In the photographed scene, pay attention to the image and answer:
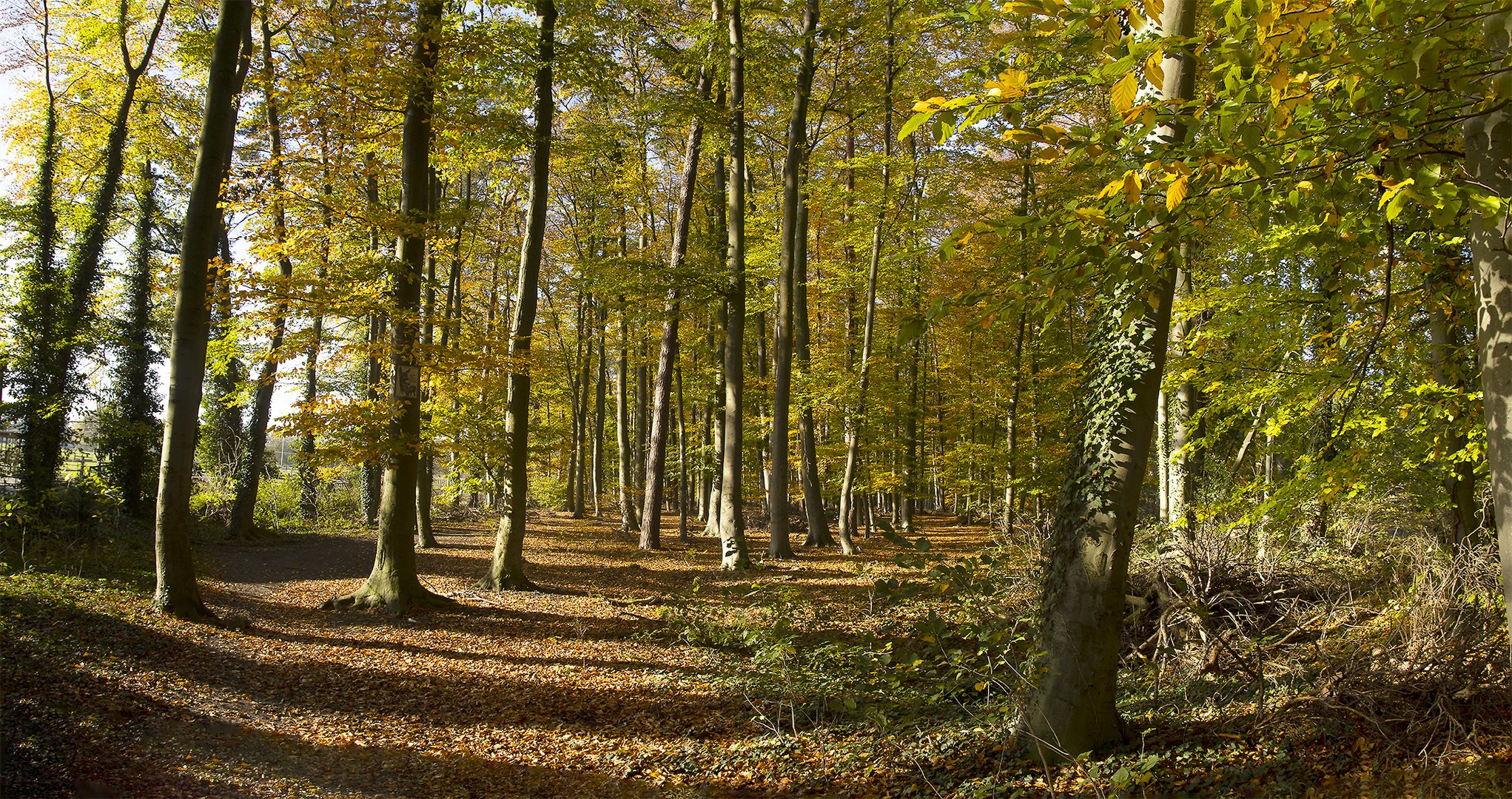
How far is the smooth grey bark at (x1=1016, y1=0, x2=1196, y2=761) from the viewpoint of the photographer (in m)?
4.50

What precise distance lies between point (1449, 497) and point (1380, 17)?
6.56 metres

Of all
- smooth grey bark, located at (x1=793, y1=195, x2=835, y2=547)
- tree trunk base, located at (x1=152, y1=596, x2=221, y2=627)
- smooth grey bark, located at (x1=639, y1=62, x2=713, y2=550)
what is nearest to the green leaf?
tree trunk base, located at (x1=152, y1=596, x2=221, y2=627)

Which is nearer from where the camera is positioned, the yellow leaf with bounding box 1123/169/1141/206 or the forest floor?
the yellow leaf with bounding box 1123/169/1141/206

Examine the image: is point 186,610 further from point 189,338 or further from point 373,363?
point 373,363

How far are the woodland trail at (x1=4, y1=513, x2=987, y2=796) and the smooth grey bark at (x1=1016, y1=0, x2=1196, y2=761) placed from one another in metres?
1.42

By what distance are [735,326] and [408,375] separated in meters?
5.87

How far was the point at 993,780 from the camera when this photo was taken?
4.62m

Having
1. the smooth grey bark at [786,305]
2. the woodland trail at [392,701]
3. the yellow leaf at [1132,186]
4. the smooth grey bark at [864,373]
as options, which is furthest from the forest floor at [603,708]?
the smooth grey bark at [864,373]

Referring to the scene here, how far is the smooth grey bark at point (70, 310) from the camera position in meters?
13.0

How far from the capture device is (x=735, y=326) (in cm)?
1375

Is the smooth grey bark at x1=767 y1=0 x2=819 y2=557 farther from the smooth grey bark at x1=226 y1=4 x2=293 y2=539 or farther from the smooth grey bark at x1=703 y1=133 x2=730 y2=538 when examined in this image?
the smooth grey bark at x1=226 y1=4 x2=293 y2=539

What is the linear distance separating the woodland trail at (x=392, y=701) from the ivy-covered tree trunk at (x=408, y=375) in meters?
0.38

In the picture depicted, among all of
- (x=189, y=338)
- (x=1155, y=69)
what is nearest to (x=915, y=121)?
(x=1155, y=69)

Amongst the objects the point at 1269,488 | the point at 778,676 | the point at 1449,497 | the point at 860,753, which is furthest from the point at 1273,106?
the point at 1449,497
